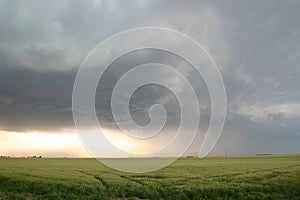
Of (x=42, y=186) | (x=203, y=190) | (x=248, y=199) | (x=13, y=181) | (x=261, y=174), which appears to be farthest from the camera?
(x=261, y=174)

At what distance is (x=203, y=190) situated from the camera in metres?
22.8

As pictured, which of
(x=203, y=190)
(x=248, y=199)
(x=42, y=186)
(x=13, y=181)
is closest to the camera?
(x=248, y=199)

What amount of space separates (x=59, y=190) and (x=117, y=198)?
4815 millimetres

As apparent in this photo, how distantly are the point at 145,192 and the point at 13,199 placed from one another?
9.43m

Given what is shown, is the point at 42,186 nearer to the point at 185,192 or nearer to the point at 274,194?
the point at 185,192

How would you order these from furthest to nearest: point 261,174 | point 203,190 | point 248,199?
point 261,174, point 203,190, point 248,199

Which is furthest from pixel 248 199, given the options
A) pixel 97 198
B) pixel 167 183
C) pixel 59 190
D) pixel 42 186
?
pixel 42 186

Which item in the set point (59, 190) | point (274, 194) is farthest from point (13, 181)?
point (274, 194)

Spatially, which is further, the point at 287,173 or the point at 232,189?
the point at 287,173

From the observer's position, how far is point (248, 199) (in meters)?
21.4

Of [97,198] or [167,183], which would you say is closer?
[97,198]

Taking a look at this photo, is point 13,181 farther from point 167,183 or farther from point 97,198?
point 167,183

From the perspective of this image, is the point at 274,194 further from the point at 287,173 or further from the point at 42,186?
the point at 42,186

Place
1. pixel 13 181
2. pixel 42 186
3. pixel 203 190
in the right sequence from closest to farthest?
pixel 203 190 < pixel 42 186 < pixel 13 181
